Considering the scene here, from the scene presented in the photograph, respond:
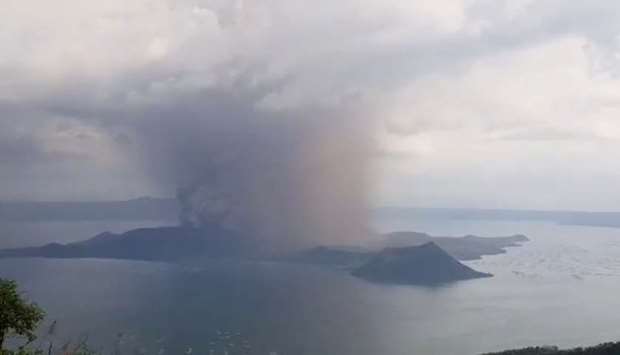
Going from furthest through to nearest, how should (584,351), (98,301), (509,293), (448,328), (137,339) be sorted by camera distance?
(509,293), (98,301), (448,328), (137,339), (584,351)

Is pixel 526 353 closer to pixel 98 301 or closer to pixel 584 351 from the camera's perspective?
pixel 584 351

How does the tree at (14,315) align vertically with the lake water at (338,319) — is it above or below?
above

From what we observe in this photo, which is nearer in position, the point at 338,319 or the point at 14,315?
the point at 14,315

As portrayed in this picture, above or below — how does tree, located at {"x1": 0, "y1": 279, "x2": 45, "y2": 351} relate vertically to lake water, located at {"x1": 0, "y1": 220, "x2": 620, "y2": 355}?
above

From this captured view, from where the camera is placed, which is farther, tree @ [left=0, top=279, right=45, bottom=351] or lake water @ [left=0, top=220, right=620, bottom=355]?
lake water @ [left=0, top=220, right=620, bottom=355]

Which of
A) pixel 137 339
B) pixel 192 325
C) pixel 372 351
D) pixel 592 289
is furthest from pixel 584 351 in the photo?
pixel 592 289

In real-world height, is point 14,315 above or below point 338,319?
above

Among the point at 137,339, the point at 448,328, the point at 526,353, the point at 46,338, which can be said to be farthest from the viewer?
the point at 448,328

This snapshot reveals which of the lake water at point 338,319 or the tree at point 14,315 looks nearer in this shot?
the tree at point 14,315
